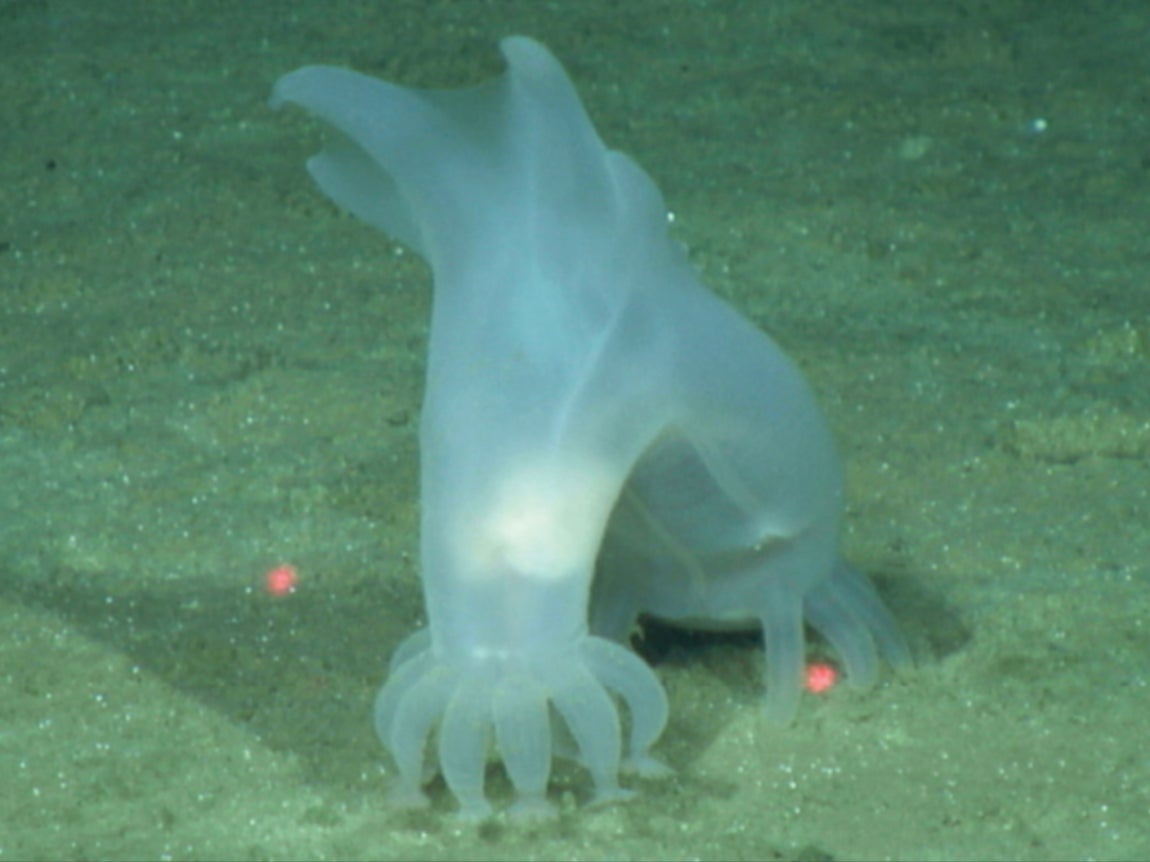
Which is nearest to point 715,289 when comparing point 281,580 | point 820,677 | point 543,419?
point 281,580

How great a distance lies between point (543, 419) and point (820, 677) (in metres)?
1.03

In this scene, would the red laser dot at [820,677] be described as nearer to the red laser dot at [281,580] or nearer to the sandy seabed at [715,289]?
the sandy seabed at [715,289]

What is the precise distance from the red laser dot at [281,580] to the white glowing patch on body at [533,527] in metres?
1.25

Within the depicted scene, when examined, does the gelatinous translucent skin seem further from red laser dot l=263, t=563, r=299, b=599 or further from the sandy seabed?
red laser dot l=263, t=563, r=299, b=599

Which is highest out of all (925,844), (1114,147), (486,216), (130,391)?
(486,216)

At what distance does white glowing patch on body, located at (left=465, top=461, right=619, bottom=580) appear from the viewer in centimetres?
277

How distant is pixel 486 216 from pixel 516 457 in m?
0.47

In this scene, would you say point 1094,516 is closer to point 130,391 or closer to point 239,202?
point 130,391

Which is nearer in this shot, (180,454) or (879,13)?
(180,454)

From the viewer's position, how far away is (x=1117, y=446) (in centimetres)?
448

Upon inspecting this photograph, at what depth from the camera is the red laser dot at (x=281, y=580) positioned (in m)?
3.89

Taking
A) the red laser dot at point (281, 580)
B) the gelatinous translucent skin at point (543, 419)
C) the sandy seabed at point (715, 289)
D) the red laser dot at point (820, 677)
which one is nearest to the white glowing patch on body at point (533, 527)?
the gelatinous translucent skin at point (543, 419)

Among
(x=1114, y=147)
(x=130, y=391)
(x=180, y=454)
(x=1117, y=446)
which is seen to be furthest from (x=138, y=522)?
(x=1114, y=147)

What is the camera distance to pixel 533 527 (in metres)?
2.77
